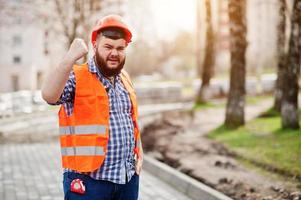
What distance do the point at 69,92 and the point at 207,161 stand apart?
6748 millimetres

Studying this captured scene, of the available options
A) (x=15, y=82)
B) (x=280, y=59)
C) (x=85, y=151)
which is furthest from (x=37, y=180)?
(x=15, y=82)

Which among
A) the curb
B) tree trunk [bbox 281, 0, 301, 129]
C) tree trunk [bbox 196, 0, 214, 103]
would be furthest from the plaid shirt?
tree trunk [bbox 196, 0, 214, 103]

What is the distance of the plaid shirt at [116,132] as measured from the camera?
12.7ft

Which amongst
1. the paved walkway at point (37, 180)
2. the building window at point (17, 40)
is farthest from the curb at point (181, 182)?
the building window at point (17, 40)

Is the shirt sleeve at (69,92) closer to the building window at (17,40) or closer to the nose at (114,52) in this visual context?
the nose at (114,52)

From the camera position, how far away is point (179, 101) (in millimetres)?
30156

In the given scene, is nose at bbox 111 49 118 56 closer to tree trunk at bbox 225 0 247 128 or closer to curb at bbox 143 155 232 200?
curb at bbox 143 155 232 200

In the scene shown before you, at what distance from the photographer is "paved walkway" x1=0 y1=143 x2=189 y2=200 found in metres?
8.35

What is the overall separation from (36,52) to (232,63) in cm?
5042

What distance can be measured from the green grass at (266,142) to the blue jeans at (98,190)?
16.8 ft

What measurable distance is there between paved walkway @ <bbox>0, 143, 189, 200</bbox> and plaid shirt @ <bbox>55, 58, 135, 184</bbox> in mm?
4280

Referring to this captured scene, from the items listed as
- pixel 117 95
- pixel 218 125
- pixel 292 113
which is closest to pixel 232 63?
pixel 218 125

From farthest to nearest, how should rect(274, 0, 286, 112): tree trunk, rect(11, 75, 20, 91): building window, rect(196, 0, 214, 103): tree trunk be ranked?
rect(11, 75, 20, 91): building window < rect(196, 0, 214, 103): tree trunk < rect(274, 0, 286, 112): tree trunk

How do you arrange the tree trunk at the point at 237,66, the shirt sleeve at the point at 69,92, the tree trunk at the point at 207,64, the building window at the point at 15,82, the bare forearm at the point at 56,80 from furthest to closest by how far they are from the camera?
the building window at the point at 15,82, the tree trunk at the point at 207,64, the tree trunk at the point at 237,66, the shirt sleeve at the point at 69,92, the bare forearm at the point at 56,80
